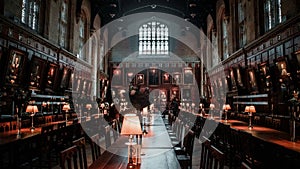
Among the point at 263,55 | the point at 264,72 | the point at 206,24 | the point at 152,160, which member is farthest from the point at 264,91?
the point at 206,24

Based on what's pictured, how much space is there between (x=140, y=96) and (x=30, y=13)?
20.7 ft

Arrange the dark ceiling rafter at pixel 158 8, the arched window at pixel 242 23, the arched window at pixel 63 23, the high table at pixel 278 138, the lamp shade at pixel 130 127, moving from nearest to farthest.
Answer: the lamp shade at pixel 130 127
the high table at pixel 278 138
the arched window at pixel 242 23
the arched window at pixel 63 23
the dark ceiling rafter at pixel 158 8

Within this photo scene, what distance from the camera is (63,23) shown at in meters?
13.9

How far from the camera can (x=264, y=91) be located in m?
9.48

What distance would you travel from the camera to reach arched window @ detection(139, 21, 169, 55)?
96.1ft

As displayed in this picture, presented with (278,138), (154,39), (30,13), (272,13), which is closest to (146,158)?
(278,138)

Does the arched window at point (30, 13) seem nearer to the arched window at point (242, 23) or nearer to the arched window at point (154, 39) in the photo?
the arched window at point (242, 23)

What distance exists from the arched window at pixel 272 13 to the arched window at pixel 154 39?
1906 cm

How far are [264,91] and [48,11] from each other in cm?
947

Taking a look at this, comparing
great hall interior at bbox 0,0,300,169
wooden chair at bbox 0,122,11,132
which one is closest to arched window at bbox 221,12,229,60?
great hall interior at bbox 0,0,300,169

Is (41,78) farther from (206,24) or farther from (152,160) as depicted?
(206,24)

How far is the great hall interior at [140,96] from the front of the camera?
432cm

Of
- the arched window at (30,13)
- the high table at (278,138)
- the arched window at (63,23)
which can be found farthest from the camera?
the arched window at (63,23)

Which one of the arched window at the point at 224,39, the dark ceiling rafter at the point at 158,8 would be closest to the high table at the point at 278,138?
the arched window at the point at 224,39
